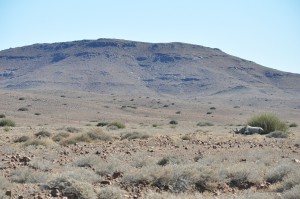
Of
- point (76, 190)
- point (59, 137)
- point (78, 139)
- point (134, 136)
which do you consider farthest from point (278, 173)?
point (59, 137)

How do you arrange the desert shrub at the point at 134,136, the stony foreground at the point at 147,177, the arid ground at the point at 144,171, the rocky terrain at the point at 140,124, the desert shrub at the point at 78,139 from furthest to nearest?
1. the desert shrub at the point at 134,136
2. the desert shrub at the point at 78,139
3. the rocky terrain at the point at 140,124
4. the arid ground at the point at 144,171
5. the stony foreground at the point at 147,177

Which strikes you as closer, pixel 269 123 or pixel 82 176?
pixel 82 176

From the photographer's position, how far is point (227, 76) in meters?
149

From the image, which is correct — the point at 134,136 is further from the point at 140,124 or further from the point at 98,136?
the point at 140,124

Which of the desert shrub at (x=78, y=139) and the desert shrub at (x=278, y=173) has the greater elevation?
the desert shrub at (x=278, y=173)

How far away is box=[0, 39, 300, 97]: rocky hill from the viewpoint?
132 metres

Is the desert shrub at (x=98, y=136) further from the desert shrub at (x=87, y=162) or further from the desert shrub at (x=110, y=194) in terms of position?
the desert shrub at (x=110, y=194)

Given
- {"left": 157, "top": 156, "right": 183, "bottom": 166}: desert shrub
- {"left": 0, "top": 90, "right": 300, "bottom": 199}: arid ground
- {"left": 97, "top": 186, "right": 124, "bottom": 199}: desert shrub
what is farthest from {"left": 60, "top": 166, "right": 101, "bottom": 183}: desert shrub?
{"left": 157, "top": 156, "right": 183, "bottom": 166}: desert shrub

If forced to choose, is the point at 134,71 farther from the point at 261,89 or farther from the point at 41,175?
the point at 41,175

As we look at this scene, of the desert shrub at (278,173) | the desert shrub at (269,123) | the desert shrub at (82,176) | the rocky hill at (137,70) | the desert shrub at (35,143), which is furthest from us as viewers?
the rocky hill at (137,70)

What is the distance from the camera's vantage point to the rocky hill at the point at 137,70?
434 ft

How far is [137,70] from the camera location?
523 feet

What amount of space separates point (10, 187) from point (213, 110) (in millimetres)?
66869

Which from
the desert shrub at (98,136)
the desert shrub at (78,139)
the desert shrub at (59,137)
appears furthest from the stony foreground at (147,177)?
the desert shrub at (98,136)
